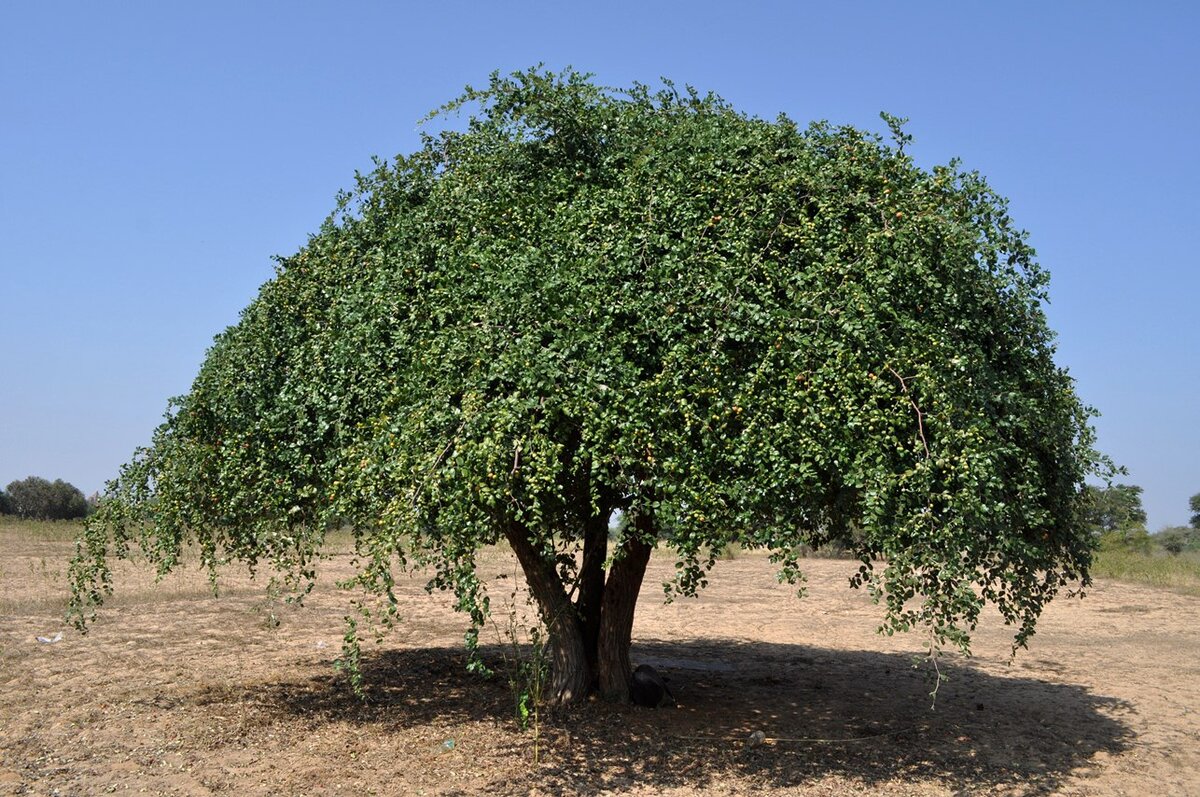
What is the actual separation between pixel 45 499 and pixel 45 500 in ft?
0.25

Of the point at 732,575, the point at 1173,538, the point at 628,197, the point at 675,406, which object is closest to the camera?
the point at 675,406

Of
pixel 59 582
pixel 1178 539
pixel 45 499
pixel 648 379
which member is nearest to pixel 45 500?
pixel 45 499

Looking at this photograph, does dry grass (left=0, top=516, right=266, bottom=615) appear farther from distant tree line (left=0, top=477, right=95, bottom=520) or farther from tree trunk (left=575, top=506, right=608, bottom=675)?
distant tree line (left=0, top=477, right=95, bottom=520)

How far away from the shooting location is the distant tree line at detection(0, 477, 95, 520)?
129ft

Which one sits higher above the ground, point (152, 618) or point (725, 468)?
point (725, 468)

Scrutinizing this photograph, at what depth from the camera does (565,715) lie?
1003 centimetres

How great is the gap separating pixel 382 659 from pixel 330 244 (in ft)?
18.4

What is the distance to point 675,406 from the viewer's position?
24.9 feet

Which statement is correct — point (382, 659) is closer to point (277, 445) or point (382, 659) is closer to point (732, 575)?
point (277, 445)

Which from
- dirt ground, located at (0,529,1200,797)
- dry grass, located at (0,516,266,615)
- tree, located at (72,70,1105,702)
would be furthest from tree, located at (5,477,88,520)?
tree, located at (72,70,1105,702)

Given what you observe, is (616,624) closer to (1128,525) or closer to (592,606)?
(592,606)

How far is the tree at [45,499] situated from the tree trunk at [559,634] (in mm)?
34266

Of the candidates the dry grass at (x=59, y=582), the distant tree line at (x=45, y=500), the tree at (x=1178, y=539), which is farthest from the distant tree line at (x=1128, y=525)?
the distant tree line at (x=45, y=500)

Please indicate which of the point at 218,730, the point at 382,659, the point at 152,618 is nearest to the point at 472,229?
the point at 218,730
